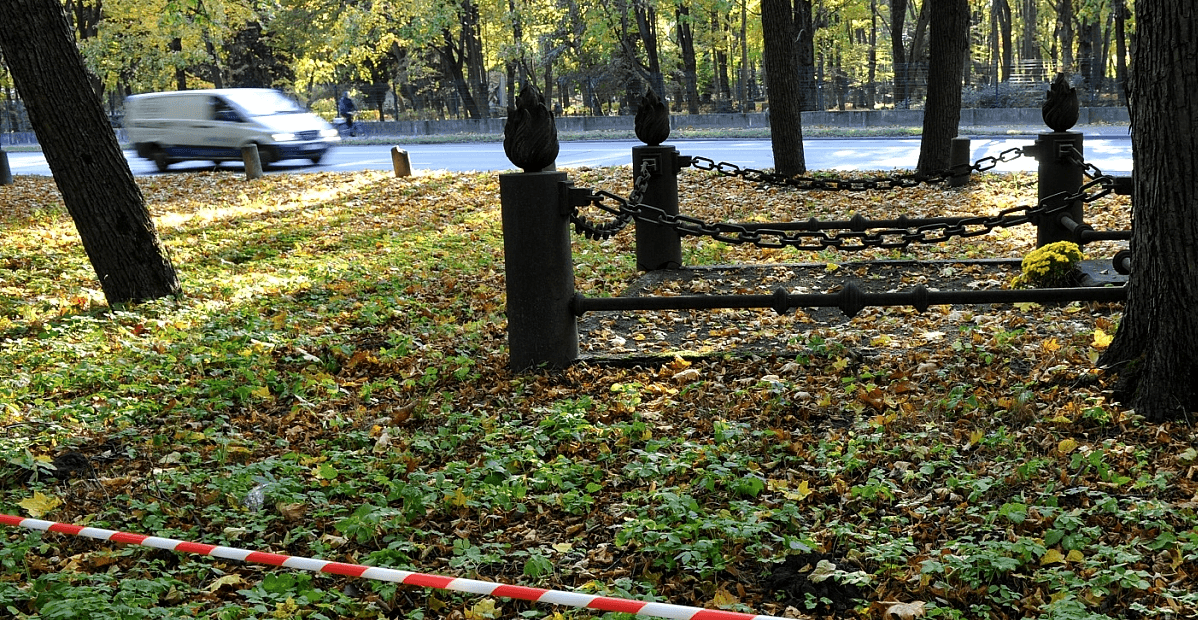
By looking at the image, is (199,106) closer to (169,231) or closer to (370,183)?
(370,183)

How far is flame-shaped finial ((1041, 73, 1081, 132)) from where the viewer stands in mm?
7262

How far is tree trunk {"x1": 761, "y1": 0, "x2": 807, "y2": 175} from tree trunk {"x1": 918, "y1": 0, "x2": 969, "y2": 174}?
5.75 feet

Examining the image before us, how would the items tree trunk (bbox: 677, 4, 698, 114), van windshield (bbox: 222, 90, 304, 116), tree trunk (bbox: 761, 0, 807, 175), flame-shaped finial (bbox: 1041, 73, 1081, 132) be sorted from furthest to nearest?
tree trunk (bbox: 677, 4, 698, 114) → van windshield (bbox: 222, 90, 304, 116) → tree trunk (bbox: 761, 0, 807, 175) → flame-shaped finial (bbox: 1041, 73, 1081, 132)

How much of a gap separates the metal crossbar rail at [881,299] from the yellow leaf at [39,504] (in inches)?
118

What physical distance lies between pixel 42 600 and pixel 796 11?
34.1 m

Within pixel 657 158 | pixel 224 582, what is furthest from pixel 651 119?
pixel 224 582

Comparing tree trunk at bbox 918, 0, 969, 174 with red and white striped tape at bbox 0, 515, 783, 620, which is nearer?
red and white striped tape at bbox 0, 515, 783, 620

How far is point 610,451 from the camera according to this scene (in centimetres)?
482

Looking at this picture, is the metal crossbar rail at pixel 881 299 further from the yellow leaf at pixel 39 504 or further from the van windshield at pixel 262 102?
the van windshield at pixel 262 102

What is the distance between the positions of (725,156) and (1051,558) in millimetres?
20584

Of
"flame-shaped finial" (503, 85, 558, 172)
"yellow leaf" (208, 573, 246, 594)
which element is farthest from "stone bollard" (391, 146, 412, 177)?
"yellow leaf" (208, 573, 246, 594)

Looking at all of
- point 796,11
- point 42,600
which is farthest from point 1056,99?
point 796,11

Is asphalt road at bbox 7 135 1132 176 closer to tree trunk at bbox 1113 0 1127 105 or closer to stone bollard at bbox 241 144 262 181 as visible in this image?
stone bollard at bbox 241 144 262 181

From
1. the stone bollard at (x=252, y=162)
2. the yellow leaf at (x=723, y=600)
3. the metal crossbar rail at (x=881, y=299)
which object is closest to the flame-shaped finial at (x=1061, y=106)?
the metal crossbar rail at (x=881, y=299)
